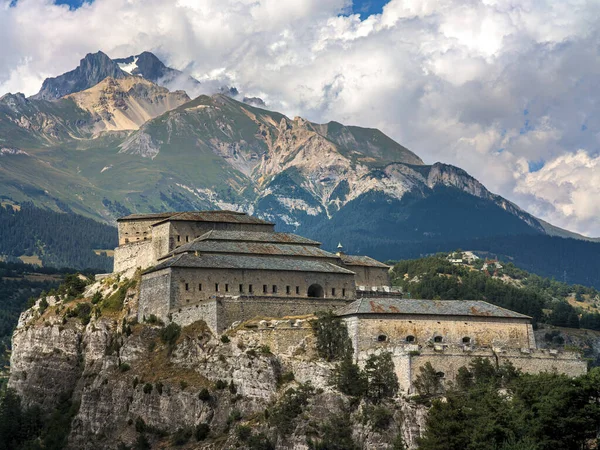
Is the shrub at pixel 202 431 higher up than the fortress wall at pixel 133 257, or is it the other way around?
the fortress wall at pixel 133 257

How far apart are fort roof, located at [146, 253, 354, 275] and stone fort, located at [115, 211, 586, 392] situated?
0.13 meters

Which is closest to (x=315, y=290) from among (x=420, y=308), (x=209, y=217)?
(x=420, y=308)

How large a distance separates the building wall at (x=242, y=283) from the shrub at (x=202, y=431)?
54.5ft

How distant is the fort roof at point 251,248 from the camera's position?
5123 inches

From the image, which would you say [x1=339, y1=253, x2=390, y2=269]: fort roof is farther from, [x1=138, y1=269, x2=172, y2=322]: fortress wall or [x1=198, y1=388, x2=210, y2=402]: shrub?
[x1=198, y1=388, x2=210, y2=402]: shrub

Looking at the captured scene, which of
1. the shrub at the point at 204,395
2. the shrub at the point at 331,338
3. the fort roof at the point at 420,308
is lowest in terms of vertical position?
the shrub at the point at 204,395

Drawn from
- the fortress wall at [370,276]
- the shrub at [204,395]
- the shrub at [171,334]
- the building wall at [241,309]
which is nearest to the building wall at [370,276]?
the fortress wall at [370,276]

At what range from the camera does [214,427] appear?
11056 centimetres

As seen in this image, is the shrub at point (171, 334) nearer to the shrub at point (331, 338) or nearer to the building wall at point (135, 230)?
the shrub at point (331, 338)

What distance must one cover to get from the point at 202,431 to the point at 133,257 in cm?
4617

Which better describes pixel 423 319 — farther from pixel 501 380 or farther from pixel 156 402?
pixel 156 402

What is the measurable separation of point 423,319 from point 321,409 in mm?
16170

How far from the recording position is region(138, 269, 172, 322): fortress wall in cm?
12281

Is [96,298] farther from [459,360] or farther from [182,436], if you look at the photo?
[459,360]
